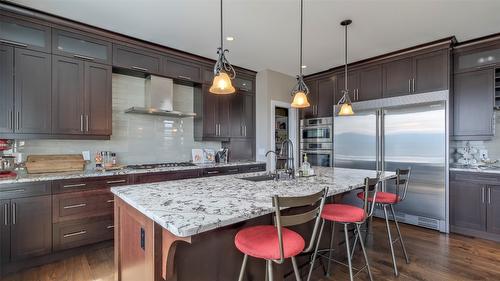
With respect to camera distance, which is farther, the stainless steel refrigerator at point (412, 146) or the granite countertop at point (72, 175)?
→ the stainless steel refrigerator at point (412, 146)

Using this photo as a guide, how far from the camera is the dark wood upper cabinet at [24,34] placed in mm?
2518

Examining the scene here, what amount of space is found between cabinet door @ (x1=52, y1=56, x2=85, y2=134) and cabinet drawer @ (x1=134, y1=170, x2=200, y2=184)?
2.94 feet

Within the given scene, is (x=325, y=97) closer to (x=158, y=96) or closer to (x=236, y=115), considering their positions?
(x=236, y=115)

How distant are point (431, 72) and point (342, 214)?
9.87 ft

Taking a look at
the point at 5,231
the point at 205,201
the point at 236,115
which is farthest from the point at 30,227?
the point at 236,115

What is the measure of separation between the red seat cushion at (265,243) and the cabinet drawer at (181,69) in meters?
3.00

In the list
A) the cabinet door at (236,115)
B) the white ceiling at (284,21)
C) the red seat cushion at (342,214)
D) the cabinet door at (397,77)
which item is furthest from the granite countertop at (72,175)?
the cabinet door at (397,77)

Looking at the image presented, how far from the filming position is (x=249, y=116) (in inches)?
191

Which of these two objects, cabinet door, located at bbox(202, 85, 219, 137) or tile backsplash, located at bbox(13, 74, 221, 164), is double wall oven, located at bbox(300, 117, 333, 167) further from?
tile backsplash, located at bbox(13, 74, 221, 164)

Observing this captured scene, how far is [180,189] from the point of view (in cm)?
189

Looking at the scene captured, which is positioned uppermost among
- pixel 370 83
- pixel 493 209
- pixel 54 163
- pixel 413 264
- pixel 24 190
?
pixel 370 83

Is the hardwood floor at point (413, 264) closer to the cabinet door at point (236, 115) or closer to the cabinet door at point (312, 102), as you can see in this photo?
the cabinet door at point (236, 115)

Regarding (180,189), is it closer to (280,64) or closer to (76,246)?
(76,246)

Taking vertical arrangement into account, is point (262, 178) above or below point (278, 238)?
above
